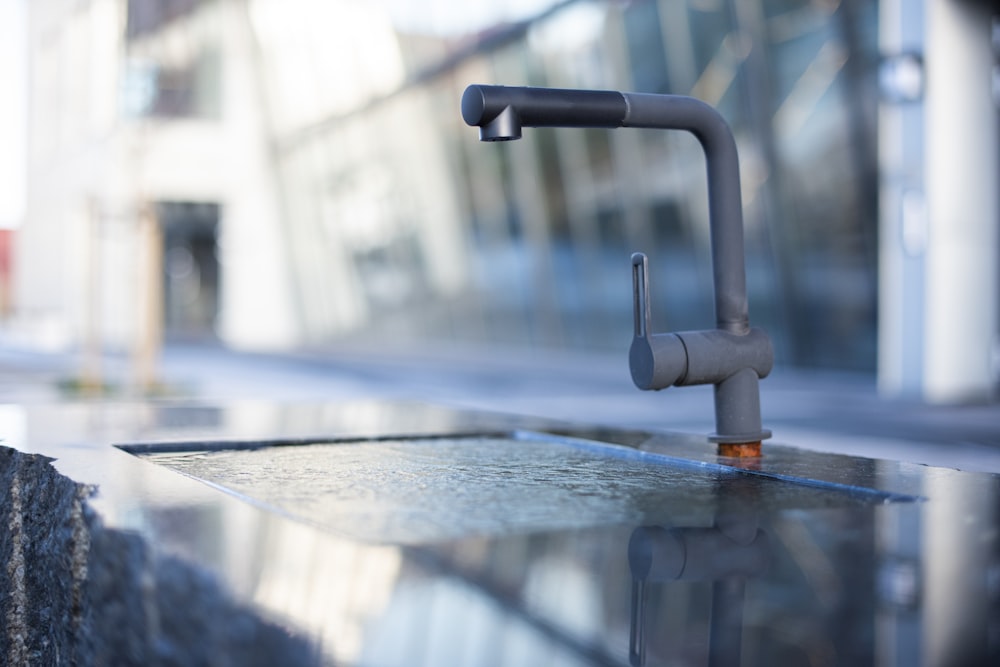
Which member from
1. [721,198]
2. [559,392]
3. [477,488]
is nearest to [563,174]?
[559,392]

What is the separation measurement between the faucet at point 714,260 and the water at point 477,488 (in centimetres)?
16

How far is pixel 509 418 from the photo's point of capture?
3037 millimetres

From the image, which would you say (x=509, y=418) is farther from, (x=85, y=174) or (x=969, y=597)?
(x=85, y=174)

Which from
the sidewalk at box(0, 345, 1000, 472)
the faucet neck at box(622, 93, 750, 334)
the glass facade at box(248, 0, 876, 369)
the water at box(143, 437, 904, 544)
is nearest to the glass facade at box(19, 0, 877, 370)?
the glass facade at box(248, 0, 876, 369)

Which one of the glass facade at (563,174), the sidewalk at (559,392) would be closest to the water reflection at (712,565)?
the sidewalk at (559,392)

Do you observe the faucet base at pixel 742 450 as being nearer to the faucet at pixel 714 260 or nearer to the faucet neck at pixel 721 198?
the faucet at pixel 714 260

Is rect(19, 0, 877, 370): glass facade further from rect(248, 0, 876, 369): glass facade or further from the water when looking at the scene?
the water

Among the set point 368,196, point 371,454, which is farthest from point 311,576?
point 368,196

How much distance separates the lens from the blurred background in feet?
35.8

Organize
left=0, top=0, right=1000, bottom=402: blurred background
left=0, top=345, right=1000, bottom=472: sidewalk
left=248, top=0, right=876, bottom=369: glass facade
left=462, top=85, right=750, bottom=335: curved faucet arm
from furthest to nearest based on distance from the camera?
left=248, top=0, right=876, bottom=369: glass facade → left=0, top=0, right=1000, bottom=402: blurred background → left=0, top=345, right=1000, bottom=472: sidewalk → left=462, top=85, right=750, bottom=335: curved faucet arm

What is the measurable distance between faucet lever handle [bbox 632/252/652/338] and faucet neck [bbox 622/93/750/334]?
0.16 m

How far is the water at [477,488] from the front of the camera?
1.45m

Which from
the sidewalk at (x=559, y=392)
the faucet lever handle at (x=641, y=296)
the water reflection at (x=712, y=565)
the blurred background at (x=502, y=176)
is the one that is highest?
the blurred background at (x=502, y=176)

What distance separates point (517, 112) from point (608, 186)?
15583mm
